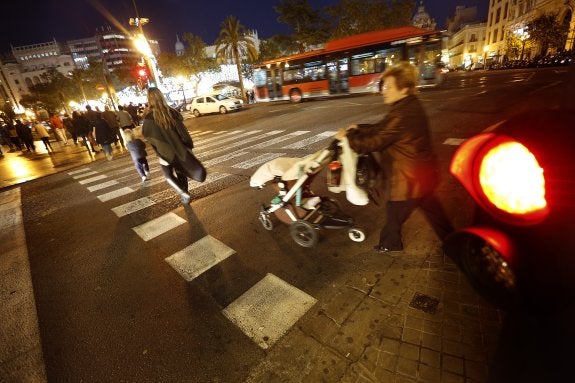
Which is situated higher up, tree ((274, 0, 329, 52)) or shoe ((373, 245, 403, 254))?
tree ((274, 0, 329, 52))

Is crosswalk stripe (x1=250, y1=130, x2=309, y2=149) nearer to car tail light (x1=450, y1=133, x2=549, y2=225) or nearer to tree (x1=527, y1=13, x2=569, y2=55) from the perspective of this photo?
car tail light (x1=450, y1=133, x2=549, y2=225)

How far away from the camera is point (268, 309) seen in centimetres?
281

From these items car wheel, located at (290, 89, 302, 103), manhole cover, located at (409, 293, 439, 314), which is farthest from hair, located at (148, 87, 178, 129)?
car wheel, located at (290, 89, 302, 103)

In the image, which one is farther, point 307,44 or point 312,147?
point 307,44

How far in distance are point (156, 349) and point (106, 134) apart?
34.9 feet

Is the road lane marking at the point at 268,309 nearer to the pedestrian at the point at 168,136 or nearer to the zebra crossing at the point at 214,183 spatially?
the zebra crossing at the point at 214,183

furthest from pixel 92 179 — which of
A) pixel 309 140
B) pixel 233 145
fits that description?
pixel 309 140

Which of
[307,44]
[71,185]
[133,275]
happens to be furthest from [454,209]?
[307,44]

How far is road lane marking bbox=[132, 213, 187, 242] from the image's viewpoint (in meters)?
4.74

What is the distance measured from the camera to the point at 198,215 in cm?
524

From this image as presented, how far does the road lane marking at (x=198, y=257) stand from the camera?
142 inches

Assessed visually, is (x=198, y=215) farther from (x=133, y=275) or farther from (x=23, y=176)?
(x=23, y=176)

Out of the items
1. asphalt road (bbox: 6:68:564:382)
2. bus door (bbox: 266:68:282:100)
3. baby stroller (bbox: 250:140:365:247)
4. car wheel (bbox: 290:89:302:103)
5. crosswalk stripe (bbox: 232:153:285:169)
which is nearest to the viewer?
asphalt road (bbox: 6:68:564:382)

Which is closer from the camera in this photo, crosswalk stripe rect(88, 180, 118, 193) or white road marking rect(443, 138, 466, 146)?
white road marking rect(443, 138, 466, 146)
